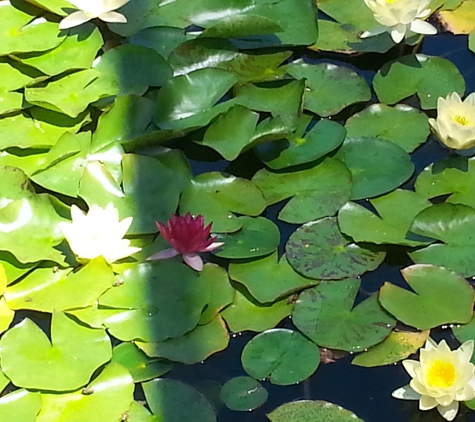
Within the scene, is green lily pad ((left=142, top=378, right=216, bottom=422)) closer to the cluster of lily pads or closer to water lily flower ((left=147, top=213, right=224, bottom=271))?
the cluster of lily pads

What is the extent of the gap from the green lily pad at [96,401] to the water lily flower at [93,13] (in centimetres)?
105

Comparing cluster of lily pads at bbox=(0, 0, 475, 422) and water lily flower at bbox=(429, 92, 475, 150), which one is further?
water lily flower at bbox=(429, 92, 475, 150)

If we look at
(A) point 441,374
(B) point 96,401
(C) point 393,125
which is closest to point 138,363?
(B) point 96,401

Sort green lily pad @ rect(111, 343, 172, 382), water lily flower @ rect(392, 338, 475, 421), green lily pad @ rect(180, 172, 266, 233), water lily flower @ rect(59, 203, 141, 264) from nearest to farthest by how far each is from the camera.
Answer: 1. water lily flower @ rect(392, 338, 475, 421)
2. green lily pad @ rect(111, 343, 172, 382)
3. water lily flower @ rect(59, 203, 141, 264)
4. green lily pad @ rect(180, 172, 266, 233)

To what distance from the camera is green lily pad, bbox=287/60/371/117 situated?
193cm

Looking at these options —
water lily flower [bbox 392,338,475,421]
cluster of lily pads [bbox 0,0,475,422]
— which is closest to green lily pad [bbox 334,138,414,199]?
cluster of lily pads [bbox 0,0,475,422]

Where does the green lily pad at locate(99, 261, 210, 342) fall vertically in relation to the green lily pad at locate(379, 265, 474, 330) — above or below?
above

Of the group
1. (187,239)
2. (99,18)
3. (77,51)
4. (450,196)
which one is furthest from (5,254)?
(450,196)

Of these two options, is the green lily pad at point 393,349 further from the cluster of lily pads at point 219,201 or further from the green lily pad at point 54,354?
the green lily pad at point 54,354

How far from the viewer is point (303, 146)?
5.94 feet

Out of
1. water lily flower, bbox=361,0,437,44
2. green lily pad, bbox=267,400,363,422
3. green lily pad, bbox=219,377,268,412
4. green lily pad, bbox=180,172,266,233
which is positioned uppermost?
water lily flower, bbox=361,0,437,44

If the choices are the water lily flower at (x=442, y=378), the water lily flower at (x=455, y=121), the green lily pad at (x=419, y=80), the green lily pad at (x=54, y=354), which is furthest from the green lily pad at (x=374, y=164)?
the green lily pad at (x=54, y=354)

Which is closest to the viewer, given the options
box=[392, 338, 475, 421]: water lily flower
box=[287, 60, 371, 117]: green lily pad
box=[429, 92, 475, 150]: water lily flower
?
box=[392, 338, 475, 421]: water lily flower

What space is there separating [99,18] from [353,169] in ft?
2.95
